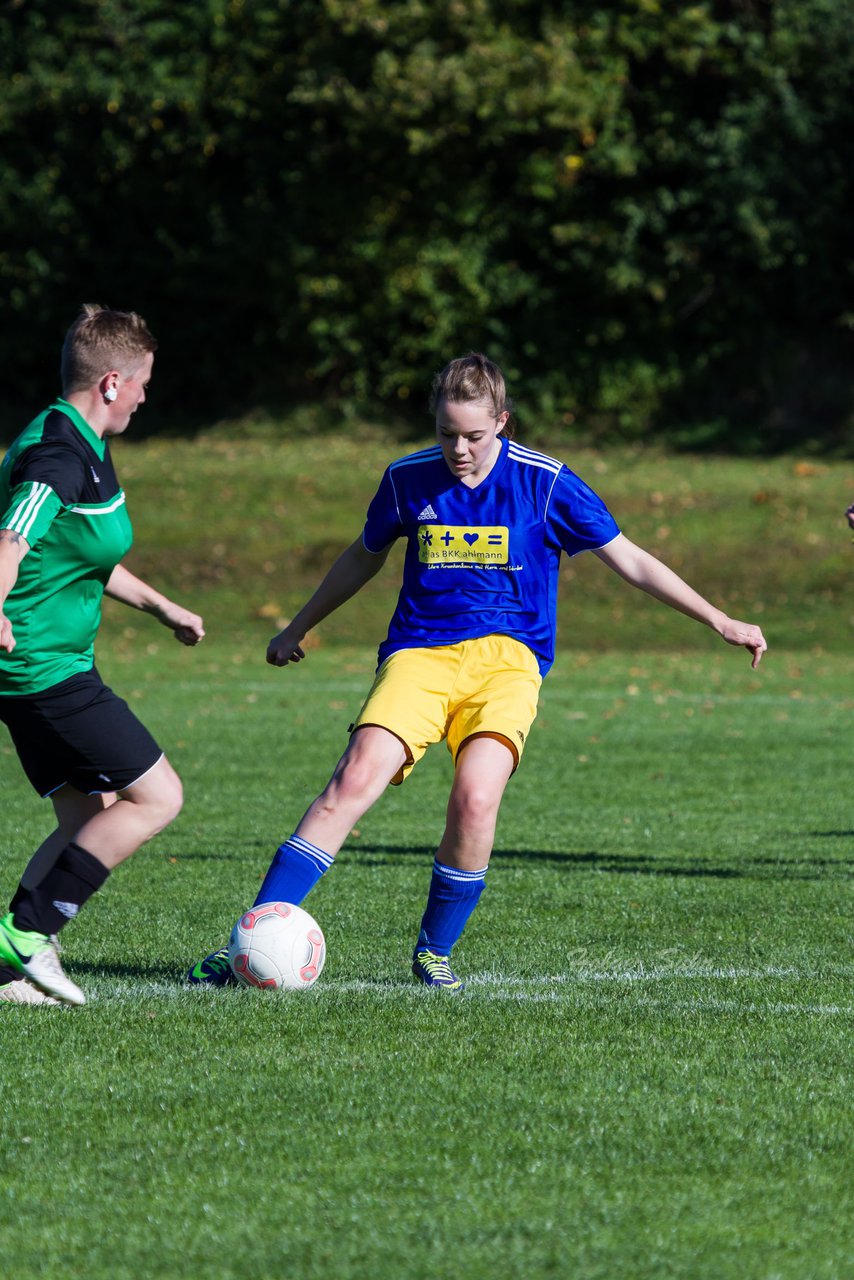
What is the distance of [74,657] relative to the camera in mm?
4797

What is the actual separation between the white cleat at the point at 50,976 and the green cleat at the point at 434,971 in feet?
3.47

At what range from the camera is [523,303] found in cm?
3222

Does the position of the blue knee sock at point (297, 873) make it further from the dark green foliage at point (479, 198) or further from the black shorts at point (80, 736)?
the dark green foliage at point (479, 198)

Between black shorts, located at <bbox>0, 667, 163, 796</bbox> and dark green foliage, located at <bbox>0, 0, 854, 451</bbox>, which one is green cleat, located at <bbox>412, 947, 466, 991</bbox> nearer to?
black shorts, located at <bbox>0, 667, 163, 796</bbox>

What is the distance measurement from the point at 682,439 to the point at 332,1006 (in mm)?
27165

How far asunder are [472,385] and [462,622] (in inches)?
29.2

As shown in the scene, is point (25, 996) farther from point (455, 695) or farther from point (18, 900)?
point (455, 695)

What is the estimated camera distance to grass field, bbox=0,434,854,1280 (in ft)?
10.2

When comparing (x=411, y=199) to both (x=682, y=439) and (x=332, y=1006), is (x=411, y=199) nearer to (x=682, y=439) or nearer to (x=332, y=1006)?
(x=682, y=439)

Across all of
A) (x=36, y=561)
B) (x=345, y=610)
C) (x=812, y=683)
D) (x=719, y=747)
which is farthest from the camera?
(x=345, y=610)

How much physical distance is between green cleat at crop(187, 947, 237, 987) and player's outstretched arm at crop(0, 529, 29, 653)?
129 centimetres

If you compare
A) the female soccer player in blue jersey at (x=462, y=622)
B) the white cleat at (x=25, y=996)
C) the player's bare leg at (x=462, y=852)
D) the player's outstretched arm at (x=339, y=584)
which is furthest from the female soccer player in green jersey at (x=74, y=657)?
the player's bare leg at (x=462, y=852)

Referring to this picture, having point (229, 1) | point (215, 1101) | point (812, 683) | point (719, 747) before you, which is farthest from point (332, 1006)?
point (229, 1)

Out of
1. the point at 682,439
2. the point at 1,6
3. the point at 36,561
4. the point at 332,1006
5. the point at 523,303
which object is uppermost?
the point at 1,6
